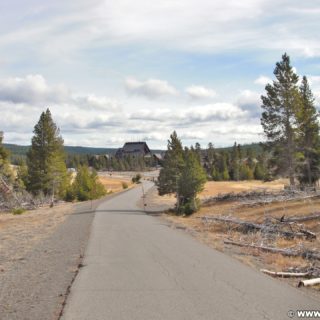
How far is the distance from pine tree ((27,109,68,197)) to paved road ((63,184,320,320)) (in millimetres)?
51624

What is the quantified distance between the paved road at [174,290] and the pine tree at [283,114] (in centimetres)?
3408

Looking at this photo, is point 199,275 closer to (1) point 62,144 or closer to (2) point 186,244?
(2) point 186,244

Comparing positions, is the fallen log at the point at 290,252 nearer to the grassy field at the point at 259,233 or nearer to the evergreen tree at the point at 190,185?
the grassy field at the point at 259,233

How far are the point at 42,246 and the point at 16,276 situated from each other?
730 centimetres

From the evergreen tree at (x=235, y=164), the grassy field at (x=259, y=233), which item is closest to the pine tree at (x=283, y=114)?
the grassy field at (x=259, y=233)

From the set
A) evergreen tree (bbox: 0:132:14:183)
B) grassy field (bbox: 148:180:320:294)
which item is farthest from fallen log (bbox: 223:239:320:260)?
evergreen tree (bbox: 0:132:14:183)

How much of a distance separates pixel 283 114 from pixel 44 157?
3256cm

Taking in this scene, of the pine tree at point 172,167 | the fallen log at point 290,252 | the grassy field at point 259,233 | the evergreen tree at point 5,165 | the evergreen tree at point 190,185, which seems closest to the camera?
the grassy field at point 259,233

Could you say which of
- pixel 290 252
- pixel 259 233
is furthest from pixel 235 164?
pixel 290 252

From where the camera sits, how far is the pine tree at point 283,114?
4988cm

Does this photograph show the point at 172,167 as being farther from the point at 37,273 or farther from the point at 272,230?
the point at 37,273

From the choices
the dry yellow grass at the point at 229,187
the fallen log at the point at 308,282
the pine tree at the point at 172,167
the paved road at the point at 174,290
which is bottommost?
the dry yellow grass at the point at 229,187

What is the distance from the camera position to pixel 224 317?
29.1 feet

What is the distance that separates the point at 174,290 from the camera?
11.1 meters
